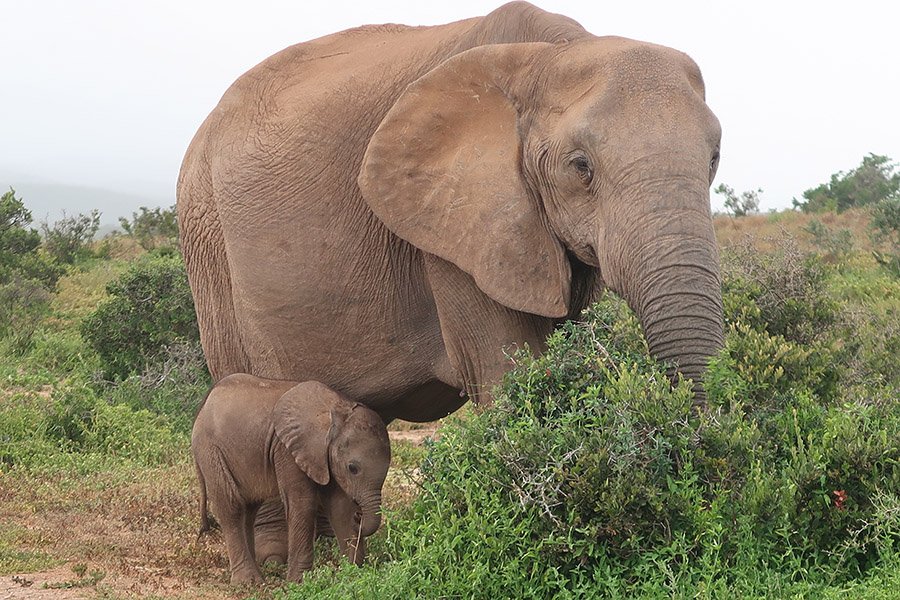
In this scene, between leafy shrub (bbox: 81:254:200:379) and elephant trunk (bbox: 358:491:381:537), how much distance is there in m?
6.48

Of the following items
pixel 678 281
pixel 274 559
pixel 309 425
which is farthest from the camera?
pixel 274 559

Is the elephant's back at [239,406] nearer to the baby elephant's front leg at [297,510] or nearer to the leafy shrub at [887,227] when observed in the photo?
the baby elephant's front leg at [297,510]

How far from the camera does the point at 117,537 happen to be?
23.7 ft

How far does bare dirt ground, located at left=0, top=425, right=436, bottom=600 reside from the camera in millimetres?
6035

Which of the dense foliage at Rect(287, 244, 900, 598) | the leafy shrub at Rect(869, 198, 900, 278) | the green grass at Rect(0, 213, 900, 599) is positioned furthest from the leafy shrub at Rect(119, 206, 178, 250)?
the dense foliage at Rect(287, 244, 900, 598)

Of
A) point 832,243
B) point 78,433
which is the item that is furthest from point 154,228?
point 78,433

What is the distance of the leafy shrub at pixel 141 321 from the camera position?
1231cm

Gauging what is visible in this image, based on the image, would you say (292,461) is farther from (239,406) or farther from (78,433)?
(78,433)

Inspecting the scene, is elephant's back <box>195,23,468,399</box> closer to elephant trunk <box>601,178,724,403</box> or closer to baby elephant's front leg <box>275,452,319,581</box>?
baby elephant's front leg <box>275,452,319,581</box>

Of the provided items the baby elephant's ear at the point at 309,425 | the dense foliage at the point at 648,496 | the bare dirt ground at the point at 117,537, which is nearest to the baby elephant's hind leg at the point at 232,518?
the bare dirt ground at the point at 117,537

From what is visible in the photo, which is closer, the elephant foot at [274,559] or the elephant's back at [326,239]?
the elephant's back at [326,239]

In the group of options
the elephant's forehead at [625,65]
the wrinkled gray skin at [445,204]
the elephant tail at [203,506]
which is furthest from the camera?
the elephant tail at [203,506]

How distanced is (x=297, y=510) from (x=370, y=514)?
1.21 ft

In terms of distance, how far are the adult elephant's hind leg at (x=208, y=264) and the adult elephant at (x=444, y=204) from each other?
0.7 inches
